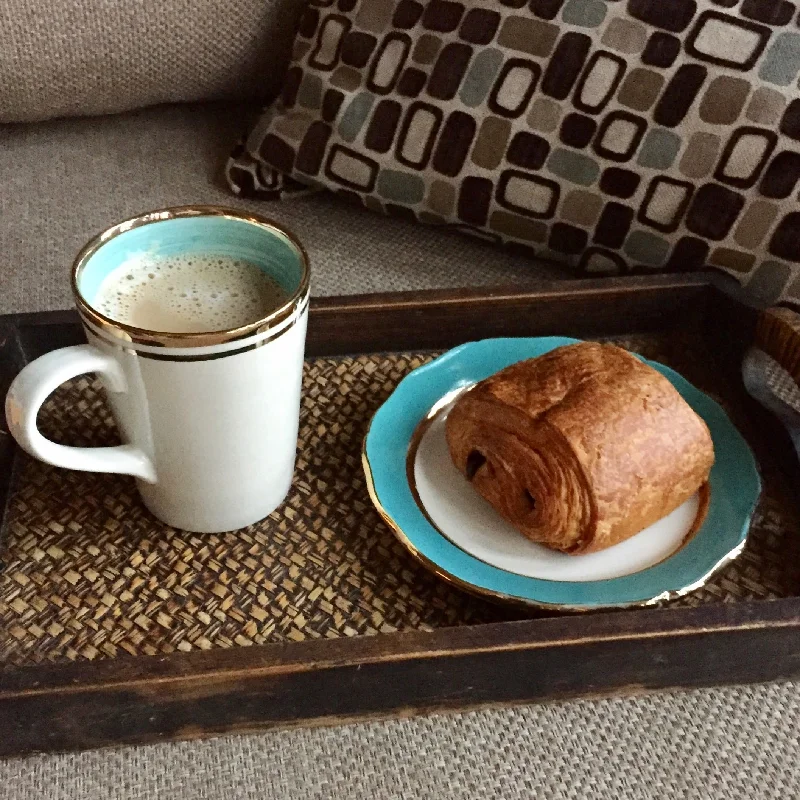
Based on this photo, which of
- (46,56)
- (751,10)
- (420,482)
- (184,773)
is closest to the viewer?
(184,773)

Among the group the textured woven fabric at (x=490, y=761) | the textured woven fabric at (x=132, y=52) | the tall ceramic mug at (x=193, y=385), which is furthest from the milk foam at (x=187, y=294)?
the textured woven fabric at (x=132, y=52)

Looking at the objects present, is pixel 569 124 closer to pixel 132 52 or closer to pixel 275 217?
pixel 275 217

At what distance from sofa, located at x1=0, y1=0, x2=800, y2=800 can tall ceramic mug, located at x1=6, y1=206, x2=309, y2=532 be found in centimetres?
14

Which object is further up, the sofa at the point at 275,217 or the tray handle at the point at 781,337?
the tray handle at the point at 781,337

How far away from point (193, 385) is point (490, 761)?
25 cm

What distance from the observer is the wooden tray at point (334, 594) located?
0.43 metres

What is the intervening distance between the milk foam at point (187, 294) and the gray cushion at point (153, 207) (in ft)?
0.96

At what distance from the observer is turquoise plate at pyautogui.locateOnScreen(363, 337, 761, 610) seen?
0.49m

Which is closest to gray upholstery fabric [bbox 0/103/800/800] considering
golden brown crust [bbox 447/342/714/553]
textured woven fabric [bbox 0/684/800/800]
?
textured woven fabric [bbox 0/684/800/800]

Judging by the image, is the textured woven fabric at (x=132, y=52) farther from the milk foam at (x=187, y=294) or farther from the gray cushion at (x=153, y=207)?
the milk foam at (x=187, y=294)

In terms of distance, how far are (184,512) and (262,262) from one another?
15cm

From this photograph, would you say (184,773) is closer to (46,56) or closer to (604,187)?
(604,187)

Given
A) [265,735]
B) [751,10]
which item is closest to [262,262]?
[265,735]

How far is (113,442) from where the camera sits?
595 millimetres
